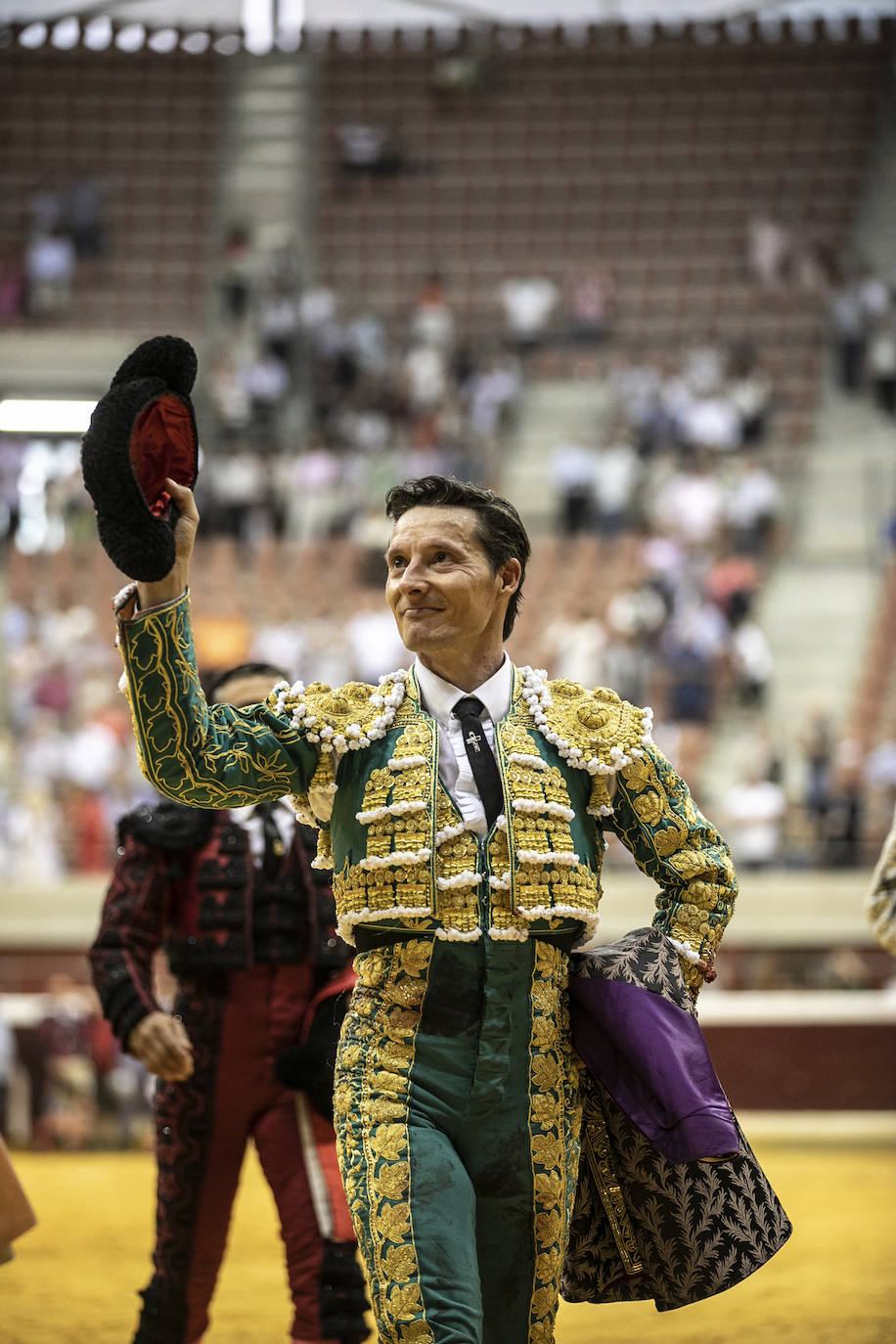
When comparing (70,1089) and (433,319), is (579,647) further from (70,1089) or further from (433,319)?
(433,319)

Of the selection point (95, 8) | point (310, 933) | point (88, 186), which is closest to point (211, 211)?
point (88, 186)

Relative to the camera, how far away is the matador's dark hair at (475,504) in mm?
2680

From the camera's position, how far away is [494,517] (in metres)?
2.71

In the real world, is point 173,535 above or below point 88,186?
below

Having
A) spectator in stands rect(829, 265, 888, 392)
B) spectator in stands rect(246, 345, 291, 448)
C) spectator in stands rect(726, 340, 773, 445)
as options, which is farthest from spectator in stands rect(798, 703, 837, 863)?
spectator in stands rect(246, 345, 291, 448)

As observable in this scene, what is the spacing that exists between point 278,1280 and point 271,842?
2405 mm

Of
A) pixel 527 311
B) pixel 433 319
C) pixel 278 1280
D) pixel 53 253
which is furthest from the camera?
pixel 53 253

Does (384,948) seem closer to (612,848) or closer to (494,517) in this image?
(494,517)

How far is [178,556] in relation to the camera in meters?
2.35

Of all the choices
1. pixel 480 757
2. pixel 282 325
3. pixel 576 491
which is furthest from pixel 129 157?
pixel 480 757

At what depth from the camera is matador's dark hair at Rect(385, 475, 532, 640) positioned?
105 inches

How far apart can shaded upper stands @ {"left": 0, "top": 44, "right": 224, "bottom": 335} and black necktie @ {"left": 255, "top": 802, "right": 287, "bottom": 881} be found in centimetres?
1539

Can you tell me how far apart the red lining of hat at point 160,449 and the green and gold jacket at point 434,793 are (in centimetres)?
15

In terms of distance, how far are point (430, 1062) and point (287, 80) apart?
64.5ft
